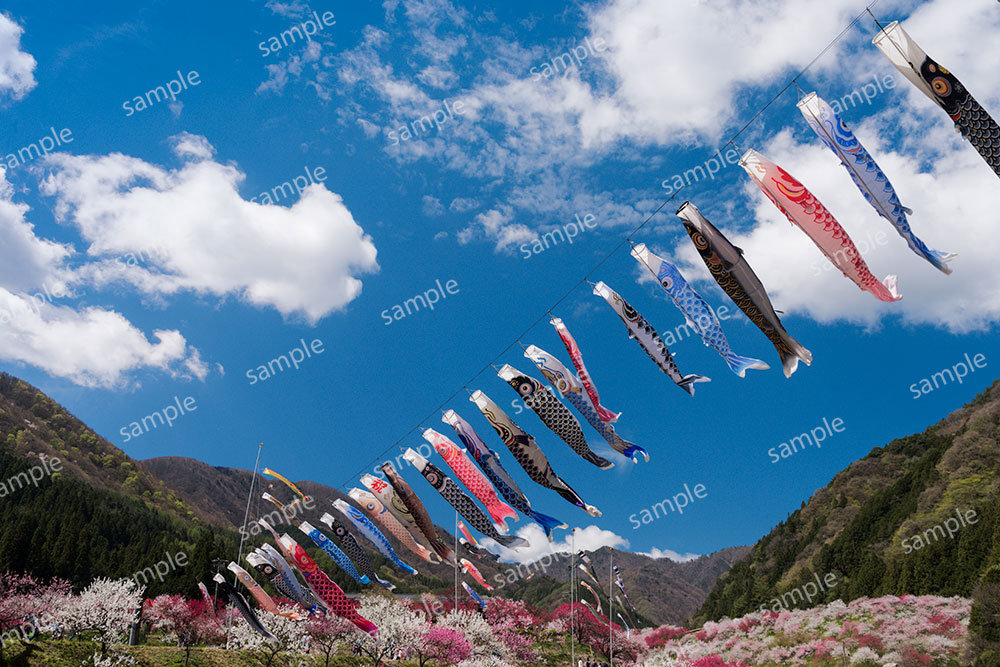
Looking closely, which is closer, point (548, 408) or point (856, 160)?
point (856, 160)

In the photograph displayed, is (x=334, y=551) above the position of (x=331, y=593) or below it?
above

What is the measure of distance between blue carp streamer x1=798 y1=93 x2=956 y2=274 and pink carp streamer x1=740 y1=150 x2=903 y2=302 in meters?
0.62

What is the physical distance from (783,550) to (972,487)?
25.1 meters

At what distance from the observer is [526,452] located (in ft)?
44.4

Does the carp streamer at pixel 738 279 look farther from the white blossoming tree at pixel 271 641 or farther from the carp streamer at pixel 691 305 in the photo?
the white blossoming tree at pixel 271 641

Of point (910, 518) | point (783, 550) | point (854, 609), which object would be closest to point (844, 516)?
point (783, 550)

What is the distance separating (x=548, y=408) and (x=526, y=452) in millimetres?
1457

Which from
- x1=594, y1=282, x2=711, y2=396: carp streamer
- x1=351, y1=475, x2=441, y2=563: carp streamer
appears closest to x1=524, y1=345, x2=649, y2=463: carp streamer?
x1=594, y1=282, x2=711, y2=396: carp streamer

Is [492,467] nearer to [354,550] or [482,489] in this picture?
[482,489]

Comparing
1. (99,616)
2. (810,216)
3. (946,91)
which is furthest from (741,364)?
(99,616)

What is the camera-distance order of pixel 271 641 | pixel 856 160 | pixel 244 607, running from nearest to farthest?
pixel 856 160 → pixel 244 607 → pixel 271 641

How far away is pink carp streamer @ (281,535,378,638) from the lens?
609 inches

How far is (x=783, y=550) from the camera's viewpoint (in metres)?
65.2

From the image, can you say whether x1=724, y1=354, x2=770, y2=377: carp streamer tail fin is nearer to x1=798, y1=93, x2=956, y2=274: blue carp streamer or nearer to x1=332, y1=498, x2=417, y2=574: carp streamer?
x1=798, y1=93, x2=956, y2=274: blue carp streamer
